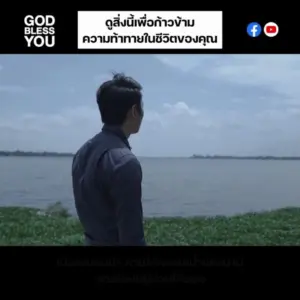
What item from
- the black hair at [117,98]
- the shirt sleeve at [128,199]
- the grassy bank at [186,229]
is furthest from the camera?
the grassy bank at [186,229]

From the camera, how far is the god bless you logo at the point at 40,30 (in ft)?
7.37

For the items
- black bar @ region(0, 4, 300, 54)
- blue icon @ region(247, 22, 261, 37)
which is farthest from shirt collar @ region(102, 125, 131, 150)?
blue icon @ region(247, 22, 261, 37)

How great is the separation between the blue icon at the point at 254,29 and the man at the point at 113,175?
0.63m

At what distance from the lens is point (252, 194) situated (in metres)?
2.23

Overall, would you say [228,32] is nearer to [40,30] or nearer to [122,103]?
[122,103]

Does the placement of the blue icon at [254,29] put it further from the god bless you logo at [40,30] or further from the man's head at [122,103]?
the god bless you logo at [40,30]

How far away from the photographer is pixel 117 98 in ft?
6.86

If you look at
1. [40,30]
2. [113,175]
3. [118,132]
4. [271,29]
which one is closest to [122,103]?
[118,132]

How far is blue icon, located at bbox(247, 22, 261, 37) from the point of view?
2229 mm

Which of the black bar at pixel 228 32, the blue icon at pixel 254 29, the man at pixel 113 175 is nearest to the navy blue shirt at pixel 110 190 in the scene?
the man at pixel 113 175

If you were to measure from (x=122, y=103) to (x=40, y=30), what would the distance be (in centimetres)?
61

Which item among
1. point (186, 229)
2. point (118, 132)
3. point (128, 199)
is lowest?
point (186, 229)

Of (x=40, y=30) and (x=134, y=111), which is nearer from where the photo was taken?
(x=134, y=111)
